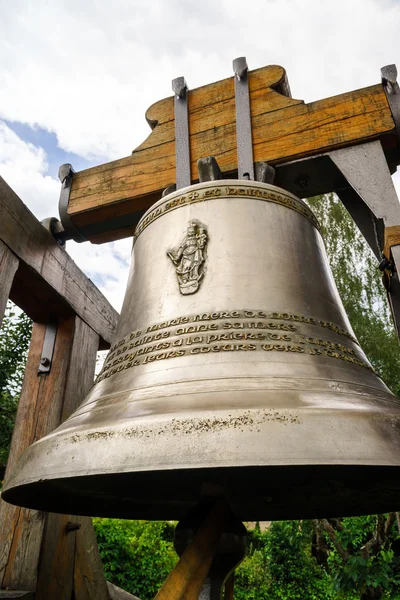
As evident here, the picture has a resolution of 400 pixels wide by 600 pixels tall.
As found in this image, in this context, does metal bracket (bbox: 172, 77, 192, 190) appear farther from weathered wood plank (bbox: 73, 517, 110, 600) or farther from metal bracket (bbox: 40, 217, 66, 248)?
weathered wood plank (bbox: 73, 517, 110, 600)

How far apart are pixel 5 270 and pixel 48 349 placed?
46cm

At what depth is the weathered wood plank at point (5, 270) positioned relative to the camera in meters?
1.55

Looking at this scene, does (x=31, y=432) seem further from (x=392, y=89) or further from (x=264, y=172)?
(x=392, y=89)

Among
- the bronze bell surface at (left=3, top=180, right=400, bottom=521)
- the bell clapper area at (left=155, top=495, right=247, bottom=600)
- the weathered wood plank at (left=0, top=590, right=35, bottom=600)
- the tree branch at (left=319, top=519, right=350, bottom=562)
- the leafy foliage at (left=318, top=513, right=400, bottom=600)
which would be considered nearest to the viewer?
the bronze bell surface at (left=3, top=180, right=400, bottom=521)

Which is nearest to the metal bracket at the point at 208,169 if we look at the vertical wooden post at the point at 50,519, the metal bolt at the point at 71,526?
the vertical wooden post at the point at 50,519

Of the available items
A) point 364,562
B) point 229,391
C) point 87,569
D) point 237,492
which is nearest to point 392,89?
point 229,391

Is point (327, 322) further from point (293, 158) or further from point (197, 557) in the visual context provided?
point (293, 158)

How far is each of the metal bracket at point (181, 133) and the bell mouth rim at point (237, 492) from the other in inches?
37.4

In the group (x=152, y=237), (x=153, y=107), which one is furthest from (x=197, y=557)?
(x=153, y=107)

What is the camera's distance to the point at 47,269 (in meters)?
1.79

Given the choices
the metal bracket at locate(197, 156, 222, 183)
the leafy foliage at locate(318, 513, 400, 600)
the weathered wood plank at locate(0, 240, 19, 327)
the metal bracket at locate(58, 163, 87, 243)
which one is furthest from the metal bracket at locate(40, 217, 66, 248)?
the leafy foliage at locate(318, 513, 400, 600)

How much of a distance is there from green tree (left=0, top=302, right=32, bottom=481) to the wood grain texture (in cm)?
434

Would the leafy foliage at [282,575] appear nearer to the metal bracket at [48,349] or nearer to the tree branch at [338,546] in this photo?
the tree branch at [338,546]

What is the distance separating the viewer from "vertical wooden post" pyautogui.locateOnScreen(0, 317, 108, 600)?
1549 millimetres
